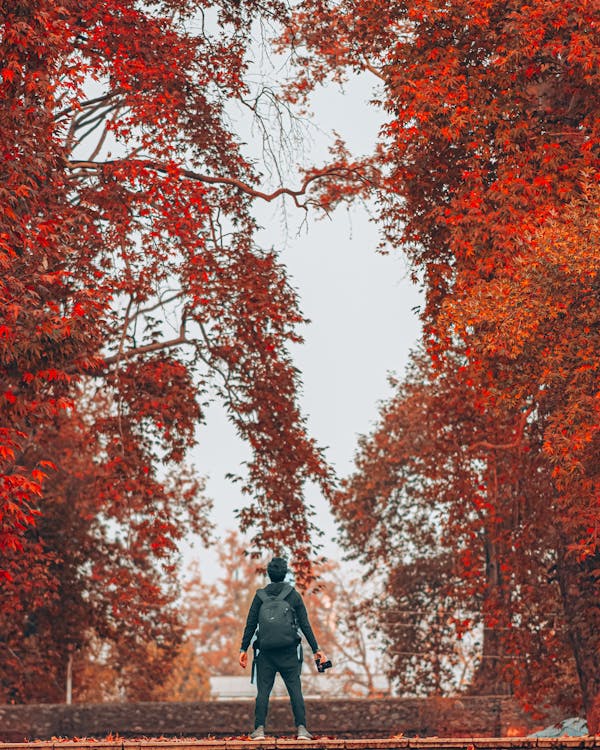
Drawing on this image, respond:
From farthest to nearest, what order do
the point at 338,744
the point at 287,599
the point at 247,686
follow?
the point at 247,686, the point at 287,599, the point at 338,744

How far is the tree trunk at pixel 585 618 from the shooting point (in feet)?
55.8

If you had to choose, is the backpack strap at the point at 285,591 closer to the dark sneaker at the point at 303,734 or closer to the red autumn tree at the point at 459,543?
the dark sneaker at the point at 303,734

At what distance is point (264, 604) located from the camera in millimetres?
11109

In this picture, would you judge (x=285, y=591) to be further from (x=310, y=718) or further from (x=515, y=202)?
(x=310, y=718)

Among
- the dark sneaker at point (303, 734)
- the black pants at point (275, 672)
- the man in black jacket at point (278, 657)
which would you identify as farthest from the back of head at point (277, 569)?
the dark sneaker at point (303, 734)

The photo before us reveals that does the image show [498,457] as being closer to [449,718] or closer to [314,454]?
[314,454]

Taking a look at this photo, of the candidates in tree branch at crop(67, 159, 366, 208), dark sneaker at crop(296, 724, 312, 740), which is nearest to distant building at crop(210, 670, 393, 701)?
tree branch at crop(67, 159, 366, 208)

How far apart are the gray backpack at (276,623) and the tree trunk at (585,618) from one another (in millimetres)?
7024

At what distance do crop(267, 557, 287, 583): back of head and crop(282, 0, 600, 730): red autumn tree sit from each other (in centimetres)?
432

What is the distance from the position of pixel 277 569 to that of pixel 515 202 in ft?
23.0

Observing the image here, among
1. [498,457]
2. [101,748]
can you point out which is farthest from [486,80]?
[101,748]

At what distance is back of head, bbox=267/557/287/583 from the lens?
36.7 feet

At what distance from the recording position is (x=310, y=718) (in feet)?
84.2

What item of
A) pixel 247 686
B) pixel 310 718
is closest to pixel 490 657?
pixel 310 718
